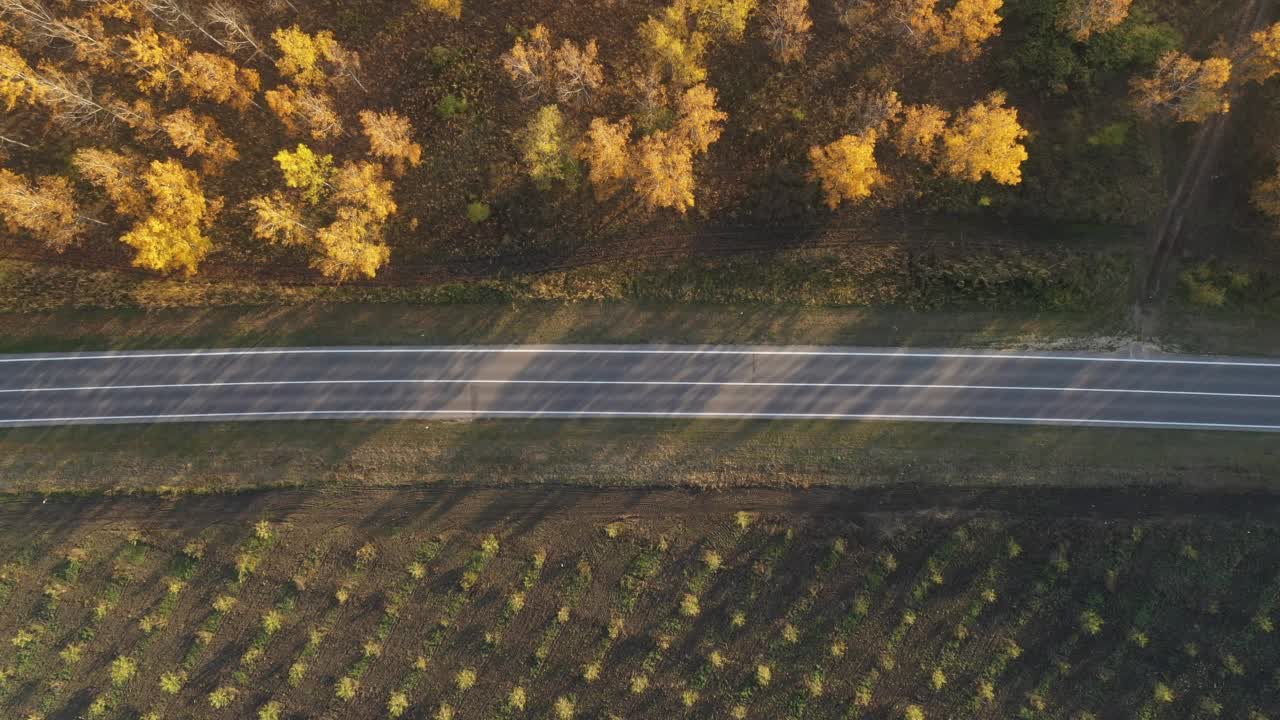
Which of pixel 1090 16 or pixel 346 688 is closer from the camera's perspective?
pixel 1090 16

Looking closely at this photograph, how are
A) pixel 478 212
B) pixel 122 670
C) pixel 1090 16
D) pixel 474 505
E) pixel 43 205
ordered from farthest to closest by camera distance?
pixel 474 505, pixel 478 212, pixel 122 670, pixel 43 205, pixel 1090 16

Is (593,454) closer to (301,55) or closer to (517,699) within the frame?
(517,699)

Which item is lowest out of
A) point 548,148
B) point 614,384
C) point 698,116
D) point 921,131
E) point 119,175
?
point 614,384

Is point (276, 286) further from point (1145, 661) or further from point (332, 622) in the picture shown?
point (1145, 661)

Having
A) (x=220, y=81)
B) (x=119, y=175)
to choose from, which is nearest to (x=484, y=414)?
(x=119, y=175)

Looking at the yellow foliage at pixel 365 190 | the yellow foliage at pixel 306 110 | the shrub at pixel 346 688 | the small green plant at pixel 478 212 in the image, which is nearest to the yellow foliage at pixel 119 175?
the yellow foliage at pixel 306 110

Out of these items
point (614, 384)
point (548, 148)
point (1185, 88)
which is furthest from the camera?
point (614, 384)

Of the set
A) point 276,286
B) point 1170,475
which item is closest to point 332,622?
point 276,286
